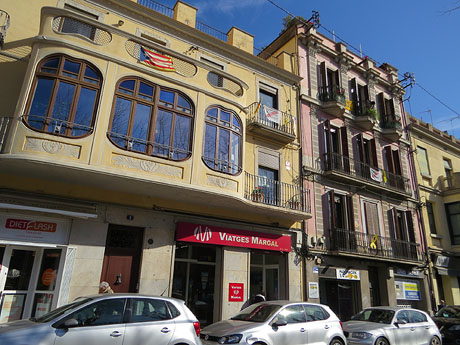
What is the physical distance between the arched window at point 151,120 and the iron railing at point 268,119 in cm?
405

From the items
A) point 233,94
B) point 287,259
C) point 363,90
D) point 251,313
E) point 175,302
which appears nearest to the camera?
point 175,302

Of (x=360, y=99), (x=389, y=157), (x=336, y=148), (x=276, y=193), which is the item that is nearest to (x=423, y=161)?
(x=389, y=157)

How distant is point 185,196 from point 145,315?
5.57 m

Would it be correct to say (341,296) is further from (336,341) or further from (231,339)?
(231,339)

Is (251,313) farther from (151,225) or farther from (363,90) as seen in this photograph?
(363,90)

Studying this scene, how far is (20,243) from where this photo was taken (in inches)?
366

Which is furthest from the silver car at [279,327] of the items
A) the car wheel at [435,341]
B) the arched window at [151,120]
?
the arched window at [151,120]

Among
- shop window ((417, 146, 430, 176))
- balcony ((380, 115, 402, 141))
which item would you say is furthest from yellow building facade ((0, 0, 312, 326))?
shop window ((417, 146, 430, 176))

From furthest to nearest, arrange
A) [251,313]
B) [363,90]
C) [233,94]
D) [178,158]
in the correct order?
[363,90], [233,94], [178,158], [251,313]

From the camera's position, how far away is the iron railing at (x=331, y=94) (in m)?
18.1

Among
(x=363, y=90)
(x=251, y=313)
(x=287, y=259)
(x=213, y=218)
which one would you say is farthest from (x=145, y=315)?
(x=363, y=90)

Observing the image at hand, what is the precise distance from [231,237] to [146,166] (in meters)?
4.53

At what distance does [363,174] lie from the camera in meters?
18.3

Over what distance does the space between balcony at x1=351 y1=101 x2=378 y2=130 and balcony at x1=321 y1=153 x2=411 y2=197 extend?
2560 millimetres
